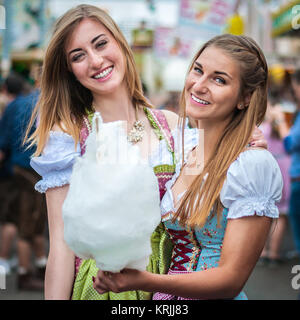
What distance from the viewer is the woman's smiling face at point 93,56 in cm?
192

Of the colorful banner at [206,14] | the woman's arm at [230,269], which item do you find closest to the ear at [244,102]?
the woman's arm at [230,269]

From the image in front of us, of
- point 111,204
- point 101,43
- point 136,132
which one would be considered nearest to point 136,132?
point 136,132

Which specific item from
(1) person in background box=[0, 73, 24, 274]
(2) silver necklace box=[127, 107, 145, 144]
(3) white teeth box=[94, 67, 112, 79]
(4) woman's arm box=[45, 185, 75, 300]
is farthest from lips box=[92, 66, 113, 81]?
(1) person in background box=[0, 73, 24, 274]

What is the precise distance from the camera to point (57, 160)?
5.96ft

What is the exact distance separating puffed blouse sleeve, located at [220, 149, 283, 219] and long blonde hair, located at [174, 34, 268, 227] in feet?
0.11

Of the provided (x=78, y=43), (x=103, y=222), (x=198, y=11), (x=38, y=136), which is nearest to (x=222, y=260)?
(x=103, y=222)

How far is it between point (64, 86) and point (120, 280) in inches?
41.0

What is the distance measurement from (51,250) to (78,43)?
82cm

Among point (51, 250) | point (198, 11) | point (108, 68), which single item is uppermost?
point (198, 11)

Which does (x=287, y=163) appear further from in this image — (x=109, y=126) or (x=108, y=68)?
(x=109, y=126)

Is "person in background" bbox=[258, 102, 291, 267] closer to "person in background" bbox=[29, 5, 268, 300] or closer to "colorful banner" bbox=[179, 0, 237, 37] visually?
"colorful banner" bbox=[179, 0, 237, 37]

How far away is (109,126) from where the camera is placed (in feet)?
4.15

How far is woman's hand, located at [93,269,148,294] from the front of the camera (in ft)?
4.22
